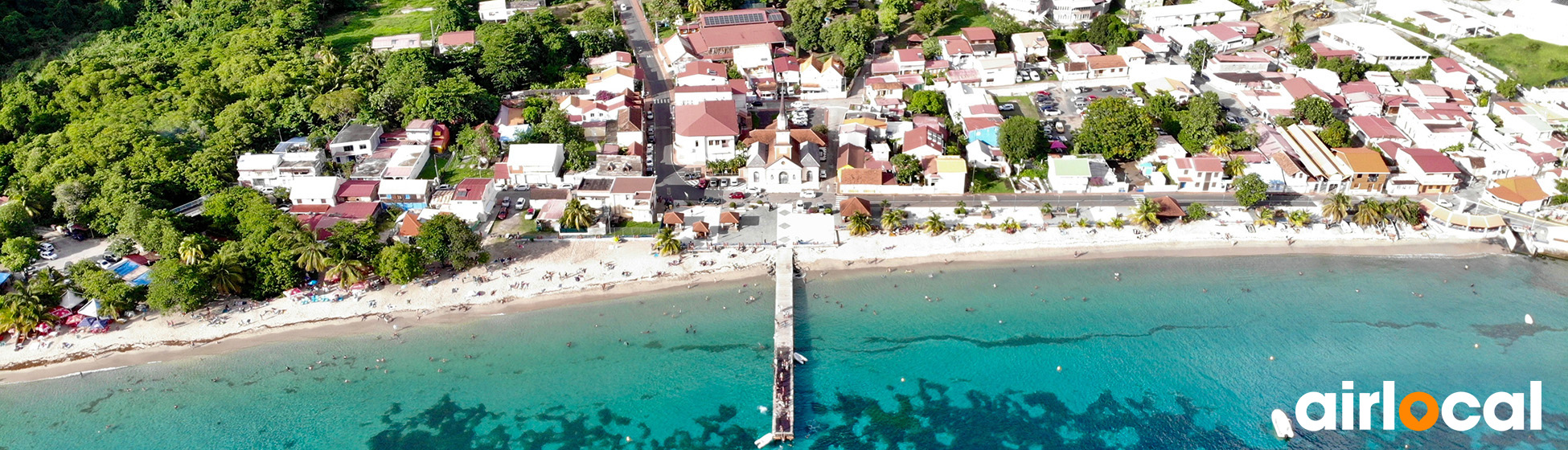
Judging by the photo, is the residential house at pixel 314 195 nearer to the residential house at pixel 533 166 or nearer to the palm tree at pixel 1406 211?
the residential house at pixel 533 166

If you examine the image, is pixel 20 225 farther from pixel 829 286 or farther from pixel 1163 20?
pixel 1163 20

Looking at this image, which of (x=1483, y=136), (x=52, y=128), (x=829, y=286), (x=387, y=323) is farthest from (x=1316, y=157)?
(x=52, y=128)

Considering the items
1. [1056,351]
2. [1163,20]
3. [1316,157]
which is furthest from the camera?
[1163,20]

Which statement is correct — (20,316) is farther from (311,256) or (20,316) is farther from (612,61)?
(612,61)

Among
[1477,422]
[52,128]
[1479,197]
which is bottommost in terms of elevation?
[1477,422]

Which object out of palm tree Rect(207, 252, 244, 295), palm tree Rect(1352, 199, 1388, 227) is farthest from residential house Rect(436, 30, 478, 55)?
palm tree Rect(1352, 199, 1388, 227)

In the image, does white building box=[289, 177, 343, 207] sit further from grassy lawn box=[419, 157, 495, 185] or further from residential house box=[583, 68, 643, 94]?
residential house box=[583, 68, 643, 94]
